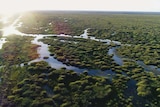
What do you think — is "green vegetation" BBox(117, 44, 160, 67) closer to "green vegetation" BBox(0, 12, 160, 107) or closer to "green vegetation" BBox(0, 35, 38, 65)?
"green vegetation" BBox(0, 12, 160, 107)

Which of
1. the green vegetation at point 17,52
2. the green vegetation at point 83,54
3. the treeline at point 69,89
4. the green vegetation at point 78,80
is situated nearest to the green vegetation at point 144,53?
the green vegetation at point 78,80

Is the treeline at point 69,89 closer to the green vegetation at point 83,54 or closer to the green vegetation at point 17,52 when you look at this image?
the green vegetation at point 17,52

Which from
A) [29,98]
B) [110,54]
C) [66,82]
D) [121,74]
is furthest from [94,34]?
[29,98]

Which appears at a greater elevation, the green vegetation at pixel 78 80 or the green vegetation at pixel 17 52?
the green vegetation at pixel 78 80

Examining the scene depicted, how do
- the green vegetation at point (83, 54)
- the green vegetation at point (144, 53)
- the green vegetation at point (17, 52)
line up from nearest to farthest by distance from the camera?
the green vegetation at point (83, 54)
the green vegetation at point (17, 52)
the green vegetation at point (144, 53)

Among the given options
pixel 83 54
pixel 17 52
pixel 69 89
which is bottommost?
pixel 17 52

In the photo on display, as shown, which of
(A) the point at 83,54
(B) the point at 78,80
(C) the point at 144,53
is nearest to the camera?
(B) the point at 78,80

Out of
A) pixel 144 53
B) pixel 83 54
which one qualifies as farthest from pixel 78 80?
pixel 144 53

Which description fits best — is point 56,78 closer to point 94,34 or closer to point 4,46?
point 4,46

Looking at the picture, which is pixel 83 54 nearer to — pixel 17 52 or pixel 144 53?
pixel 144 53
